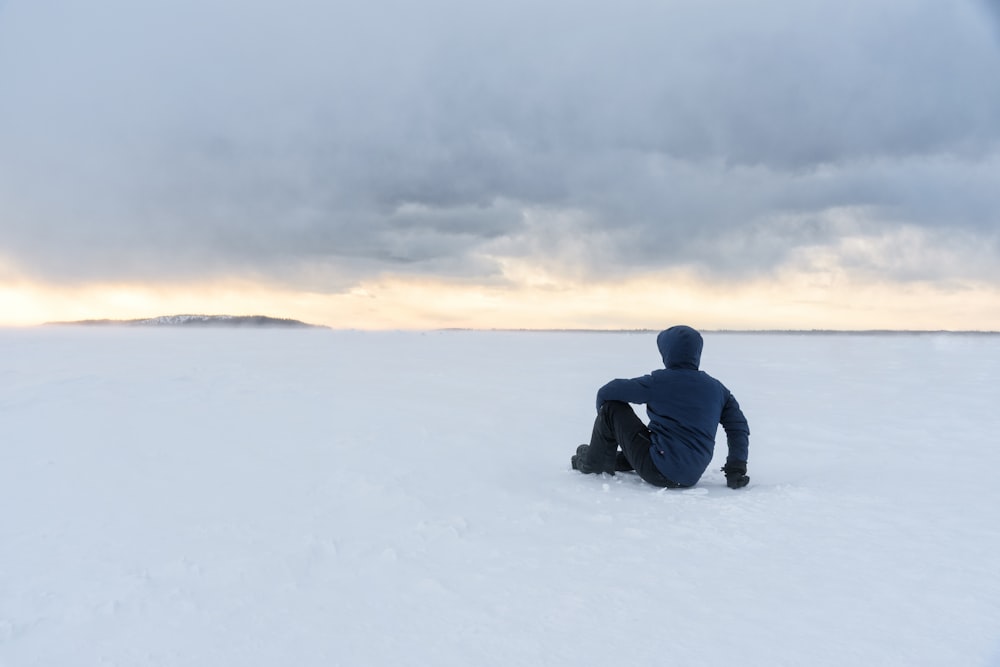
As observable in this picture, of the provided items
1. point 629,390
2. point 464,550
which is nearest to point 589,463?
point 629,390

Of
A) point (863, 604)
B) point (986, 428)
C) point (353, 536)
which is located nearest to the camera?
point (863, 604)

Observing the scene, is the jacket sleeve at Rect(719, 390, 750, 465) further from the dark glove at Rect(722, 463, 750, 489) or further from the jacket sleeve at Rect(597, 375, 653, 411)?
the jacket sleeve at Rect(597, 375, 653, 411)

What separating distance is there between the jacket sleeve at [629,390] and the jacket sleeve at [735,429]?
60 cm

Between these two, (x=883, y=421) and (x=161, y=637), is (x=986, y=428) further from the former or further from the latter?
(x=161, y=637)

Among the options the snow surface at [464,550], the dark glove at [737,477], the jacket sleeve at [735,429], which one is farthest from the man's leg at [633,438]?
the jacket sleeve at [735,429]

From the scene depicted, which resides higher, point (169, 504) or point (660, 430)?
point (660, 430)

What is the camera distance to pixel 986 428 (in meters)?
7.57

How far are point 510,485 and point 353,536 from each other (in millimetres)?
1462

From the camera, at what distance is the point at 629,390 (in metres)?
4.48

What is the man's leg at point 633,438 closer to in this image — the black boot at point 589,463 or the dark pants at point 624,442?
the dark pants at point 624,442

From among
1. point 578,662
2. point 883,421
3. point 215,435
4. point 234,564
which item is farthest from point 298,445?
point 883,421

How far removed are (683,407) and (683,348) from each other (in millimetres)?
417

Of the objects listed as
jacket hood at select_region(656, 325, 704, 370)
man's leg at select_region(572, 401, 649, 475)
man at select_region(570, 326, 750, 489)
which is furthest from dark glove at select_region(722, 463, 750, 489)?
jacket hood at select_region(656, 325, 704, 370)

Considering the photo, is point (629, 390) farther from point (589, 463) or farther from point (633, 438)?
point (589, 463)
